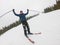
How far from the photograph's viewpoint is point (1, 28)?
13.3 metres

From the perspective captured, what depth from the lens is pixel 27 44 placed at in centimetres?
896

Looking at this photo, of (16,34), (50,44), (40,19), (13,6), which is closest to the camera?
(50,44)

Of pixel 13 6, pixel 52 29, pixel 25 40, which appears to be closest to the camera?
pixel 25 40

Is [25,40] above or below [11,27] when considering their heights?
above

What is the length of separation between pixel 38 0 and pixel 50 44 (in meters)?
7.12

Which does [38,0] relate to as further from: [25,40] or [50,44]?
[50,44]

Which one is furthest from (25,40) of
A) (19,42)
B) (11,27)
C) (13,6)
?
(13,6)

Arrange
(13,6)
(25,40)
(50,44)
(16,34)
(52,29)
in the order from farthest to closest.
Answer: (13,6) → (16,34) → (52,29) → (25,40) → (50,44)

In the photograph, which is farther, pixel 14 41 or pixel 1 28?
pixel 1 28

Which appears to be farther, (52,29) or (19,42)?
(52,29)

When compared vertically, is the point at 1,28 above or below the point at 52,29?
below

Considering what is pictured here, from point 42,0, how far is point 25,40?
6248 millimetres

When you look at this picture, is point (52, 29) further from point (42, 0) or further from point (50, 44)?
point (42, 0)

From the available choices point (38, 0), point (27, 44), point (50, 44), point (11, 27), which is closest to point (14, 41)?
point (27, 44)
